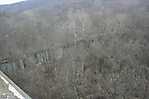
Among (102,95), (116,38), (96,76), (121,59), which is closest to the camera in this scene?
(102,95)

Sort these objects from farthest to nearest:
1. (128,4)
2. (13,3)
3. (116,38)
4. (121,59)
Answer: (13,3)
(128,4)
(116,38)
(121,59)

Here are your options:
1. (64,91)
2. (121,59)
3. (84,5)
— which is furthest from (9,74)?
(84,5)

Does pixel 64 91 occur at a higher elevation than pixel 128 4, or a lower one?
lower

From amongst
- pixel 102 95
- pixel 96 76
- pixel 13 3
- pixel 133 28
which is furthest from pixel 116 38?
pixel 13 3

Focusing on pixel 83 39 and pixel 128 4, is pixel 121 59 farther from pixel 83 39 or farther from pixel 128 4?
pixel 128 4

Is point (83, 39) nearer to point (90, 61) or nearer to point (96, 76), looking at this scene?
point (90, 61)

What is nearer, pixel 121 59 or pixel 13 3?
pixel 121 59
